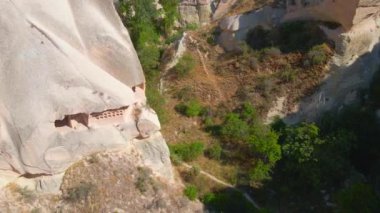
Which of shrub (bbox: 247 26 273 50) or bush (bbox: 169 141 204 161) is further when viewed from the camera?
shrub (bbox: 247 26 273 50)

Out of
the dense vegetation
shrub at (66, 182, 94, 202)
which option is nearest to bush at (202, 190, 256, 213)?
the dense vegetation

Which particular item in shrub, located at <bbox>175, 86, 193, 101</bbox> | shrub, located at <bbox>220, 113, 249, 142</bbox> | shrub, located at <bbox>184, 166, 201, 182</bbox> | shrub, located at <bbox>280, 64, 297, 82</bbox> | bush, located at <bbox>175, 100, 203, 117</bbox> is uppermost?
shrub, located at <bbox>280, 64, 297, 82</bbox>

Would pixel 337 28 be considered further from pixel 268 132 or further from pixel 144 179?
pixel 144 179

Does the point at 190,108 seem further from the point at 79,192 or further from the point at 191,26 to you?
the point at 79,192

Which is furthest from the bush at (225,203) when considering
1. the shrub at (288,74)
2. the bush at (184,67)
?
the bush at (184,67)

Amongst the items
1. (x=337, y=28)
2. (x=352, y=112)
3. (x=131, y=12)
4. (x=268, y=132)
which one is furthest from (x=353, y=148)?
(x=131, y=12)

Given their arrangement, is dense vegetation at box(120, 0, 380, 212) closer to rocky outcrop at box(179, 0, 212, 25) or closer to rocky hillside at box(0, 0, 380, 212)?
rocky hillside at box(0, 0, 380, 212)

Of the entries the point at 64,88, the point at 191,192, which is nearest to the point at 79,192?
the point at 64,88

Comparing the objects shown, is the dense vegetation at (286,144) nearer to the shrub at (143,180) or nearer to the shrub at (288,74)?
the shrub at (288,74)
